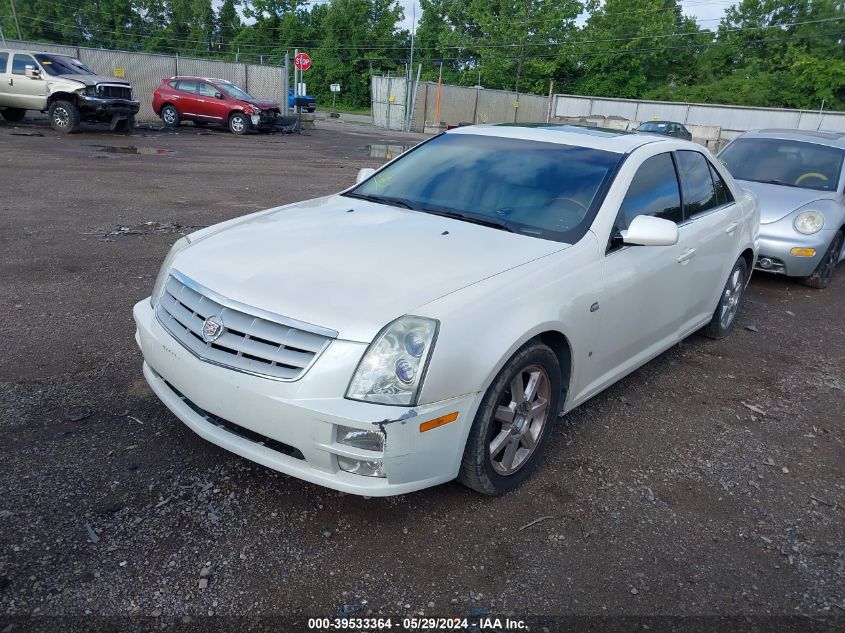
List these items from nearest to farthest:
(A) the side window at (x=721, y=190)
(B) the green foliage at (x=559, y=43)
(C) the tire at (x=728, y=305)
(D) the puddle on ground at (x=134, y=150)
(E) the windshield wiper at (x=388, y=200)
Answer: (E) the windshield wiper at (x=388, y=200)
(A) the side window at (x=721, y=190)
(C) the tire at (x=728, y=305)
(D) the puddle on ground at (x=134, y=150)
(B) the green foliage at (x=559, y=43)

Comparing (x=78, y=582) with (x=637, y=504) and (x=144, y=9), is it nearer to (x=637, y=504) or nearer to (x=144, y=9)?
(x=637, y=504)

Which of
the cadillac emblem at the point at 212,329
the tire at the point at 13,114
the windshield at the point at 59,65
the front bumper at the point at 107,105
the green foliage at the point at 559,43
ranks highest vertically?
the green foliage at the point at 559,43

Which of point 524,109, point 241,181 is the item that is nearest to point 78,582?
point 241,181

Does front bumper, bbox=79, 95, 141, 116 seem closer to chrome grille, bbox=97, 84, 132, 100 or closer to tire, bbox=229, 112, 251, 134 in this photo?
chrome grille, bbox=97, 84, 132, 100

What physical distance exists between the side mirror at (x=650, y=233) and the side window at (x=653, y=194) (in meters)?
0.13

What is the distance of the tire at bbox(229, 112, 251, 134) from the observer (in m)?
21.5

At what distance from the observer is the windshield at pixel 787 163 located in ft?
25.1

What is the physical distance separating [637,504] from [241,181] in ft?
33.5

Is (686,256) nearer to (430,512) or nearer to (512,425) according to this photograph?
(512,425)

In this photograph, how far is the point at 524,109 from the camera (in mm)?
42250

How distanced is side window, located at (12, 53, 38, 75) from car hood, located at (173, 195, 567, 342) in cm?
1690

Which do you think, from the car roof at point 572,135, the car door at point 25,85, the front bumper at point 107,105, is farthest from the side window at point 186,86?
the car roof at point 572,135

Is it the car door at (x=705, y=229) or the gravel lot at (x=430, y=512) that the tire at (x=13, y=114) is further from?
the car door at (x=705, y=229)

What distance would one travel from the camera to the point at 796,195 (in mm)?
7254
